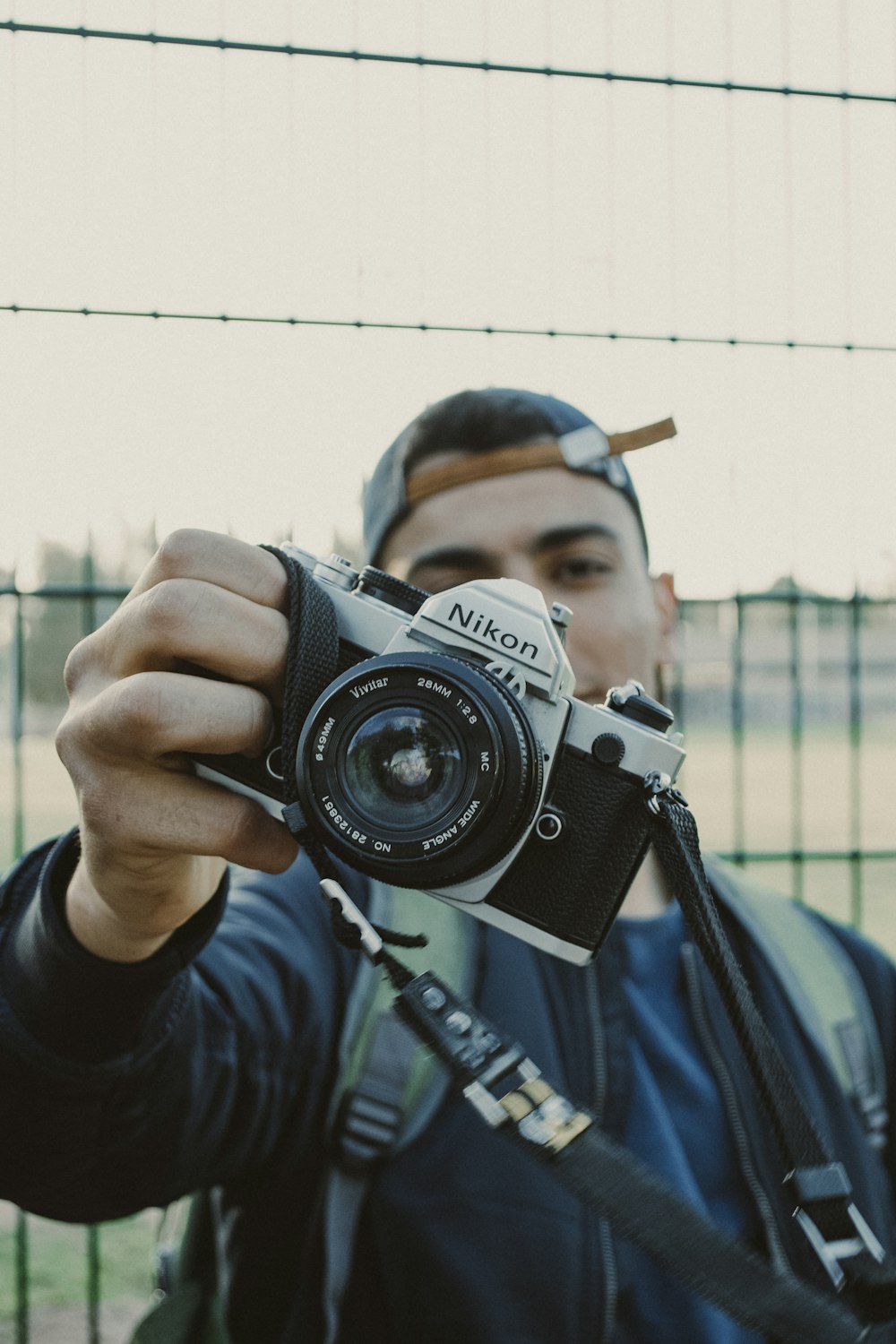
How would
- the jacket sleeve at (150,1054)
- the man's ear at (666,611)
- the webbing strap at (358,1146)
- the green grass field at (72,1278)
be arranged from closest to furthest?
the jacket sleeve at (150,1054) < the webbing strap at (358,1146) < the man's ear at (666,611) < the green grass field at (72,1278)

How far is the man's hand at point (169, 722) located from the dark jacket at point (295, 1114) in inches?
3.6

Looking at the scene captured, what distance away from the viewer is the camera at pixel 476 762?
0.79 metres

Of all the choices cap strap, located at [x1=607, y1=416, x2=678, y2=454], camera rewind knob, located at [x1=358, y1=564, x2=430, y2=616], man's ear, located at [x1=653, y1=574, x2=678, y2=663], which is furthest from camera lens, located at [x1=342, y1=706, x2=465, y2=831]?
man's ear, located at [x1=653, y1=574, x2=678, y2=663]

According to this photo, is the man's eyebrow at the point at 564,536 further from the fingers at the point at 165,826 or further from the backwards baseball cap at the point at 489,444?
the fingers at the point at 165,826

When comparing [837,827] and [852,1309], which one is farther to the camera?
[837,827]

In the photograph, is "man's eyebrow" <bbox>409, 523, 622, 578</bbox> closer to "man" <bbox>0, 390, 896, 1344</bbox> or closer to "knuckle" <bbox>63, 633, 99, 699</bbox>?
"man" <bbox>0, 390, 896, 1344</bbox>

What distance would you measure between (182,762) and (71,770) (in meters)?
0.08

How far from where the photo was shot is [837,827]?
44.4 feet

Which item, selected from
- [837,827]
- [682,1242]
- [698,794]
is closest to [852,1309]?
[682,1242]

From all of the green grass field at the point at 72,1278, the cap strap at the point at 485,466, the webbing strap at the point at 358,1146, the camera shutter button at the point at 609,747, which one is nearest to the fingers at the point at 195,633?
the camera shutter button at the point at 609,747

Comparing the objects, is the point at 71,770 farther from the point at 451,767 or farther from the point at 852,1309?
the point at 852,1309

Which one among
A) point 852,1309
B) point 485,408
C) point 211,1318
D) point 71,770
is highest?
point 485,408

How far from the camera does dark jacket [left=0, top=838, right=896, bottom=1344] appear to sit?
89 centimetres

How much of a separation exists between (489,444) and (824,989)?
29.6 inches
